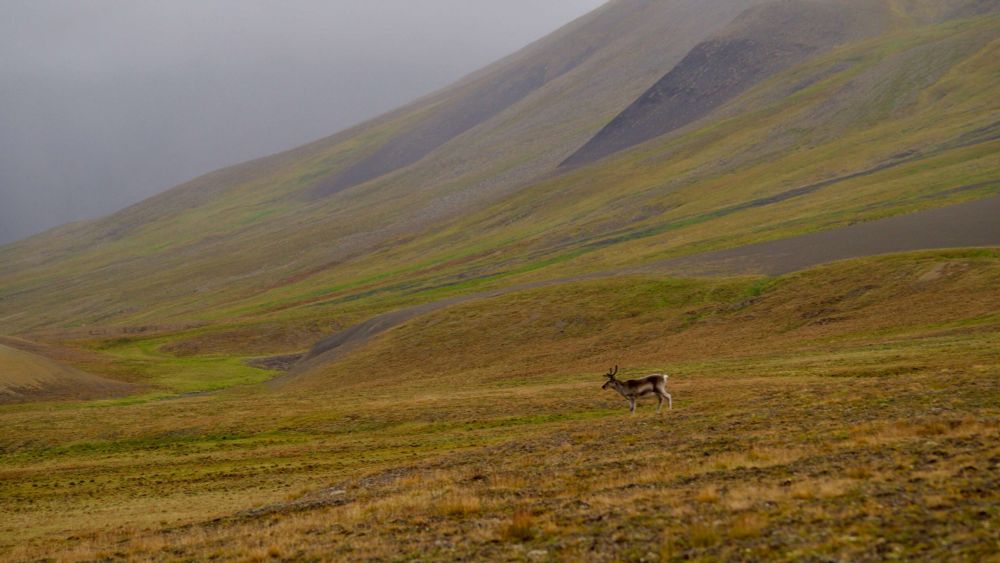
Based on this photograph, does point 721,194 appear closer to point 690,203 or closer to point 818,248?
point 690,203

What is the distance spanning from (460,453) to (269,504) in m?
7.64

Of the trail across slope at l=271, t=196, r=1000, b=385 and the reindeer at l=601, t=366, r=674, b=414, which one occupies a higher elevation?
the reindeer at l=601, t=366, r=674, b=414

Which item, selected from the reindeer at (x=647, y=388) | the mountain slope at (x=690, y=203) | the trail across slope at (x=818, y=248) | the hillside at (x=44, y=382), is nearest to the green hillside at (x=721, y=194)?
the mountain slope at (x=690, y=203)

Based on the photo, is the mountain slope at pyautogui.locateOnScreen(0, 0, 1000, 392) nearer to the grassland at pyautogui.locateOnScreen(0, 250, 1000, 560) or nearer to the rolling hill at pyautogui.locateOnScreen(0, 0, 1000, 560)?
the rolling hill at pyautogui.locateOnScreen(0, 0, 1000, 560)

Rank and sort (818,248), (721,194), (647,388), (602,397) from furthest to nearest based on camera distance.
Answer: (721,194) → (818,248) → (602,397) → (647,388)

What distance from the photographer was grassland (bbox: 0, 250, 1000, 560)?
1427 centimetres

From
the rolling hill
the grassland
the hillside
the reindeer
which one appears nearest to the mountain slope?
the rolling hill

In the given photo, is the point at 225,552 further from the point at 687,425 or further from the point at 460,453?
the point at 687,425

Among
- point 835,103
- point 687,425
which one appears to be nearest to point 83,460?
point 687,425

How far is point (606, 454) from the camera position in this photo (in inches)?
929

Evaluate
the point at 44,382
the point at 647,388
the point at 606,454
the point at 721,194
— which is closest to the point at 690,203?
the point at 721,194

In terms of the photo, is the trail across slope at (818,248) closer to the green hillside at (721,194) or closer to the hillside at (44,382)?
the green hillside at (721,194)

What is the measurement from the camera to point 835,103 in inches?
6964

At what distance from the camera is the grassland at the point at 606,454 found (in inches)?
562
